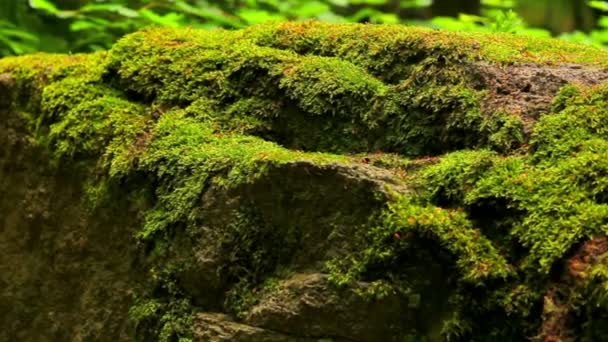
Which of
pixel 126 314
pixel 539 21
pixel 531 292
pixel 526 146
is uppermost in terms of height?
pixel 539 21

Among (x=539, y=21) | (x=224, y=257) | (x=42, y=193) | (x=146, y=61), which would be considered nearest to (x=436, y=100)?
(x=224, y=257)

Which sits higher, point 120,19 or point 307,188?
point 120,19

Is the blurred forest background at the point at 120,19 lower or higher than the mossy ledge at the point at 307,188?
higher

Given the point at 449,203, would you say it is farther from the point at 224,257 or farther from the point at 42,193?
the point at 42,193

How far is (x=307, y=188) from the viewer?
183 centimetres

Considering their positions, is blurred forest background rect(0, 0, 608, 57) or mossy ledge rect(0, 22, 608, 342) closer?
mossy ledge rect(0, 22, 608, 342)

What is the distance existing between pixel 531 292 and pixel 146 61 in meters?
1.69

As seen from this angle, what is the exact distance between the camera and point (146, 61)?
2.53 meters

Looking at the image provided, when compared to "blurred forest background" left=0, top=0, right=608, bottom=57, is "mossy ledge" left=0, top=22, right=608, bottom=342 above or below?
below

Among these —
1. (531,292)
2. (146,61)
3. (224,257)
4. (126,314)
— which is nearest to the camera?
(531,292)

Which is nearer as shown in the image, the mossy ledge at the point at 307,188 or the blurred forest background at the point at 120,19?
the mossy ledge at the point at 307,188

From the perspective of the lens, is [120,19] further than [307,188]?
Yes

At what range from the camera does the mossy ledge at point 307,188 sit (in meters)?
1.57

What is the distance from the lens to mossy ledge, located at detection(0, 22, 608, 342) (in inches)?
61.9
